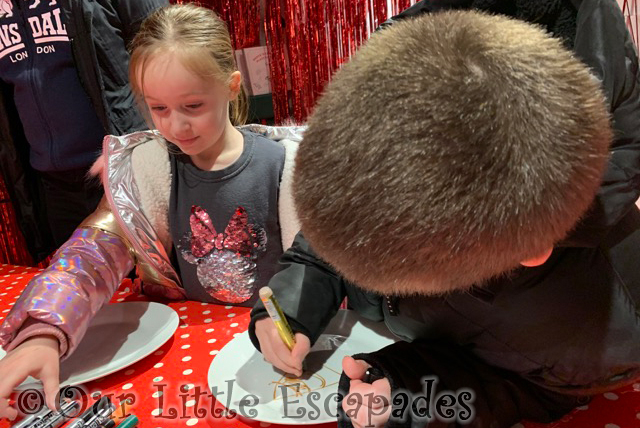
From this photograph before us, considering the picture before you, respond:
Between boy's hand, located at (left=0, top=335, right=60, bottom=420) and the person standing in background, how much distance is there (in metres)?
0.91

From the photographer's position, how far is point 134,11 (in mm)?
1482

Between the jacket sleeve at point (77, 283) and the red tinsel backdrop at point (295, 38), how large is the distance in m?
1.13

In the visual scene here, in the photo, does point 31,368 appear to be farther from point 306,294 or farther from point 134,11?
point 134,11

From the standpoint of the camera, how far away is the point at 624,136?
1.55 feet

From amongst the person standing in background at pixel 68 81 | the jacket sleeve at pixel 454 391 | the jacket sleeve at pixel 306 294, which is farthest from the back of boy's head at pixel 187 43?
the jacket sleeve at pixel 454 391

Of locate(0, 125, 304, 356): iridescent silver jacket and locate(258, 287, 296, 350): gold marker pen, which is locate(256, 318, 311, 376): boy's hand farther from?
locate(0, 125, 304, 356): iridescent silver jacket

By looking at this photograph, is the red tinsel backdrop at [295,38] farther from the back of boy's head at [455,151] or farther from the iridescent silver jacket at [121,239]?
the back of boy's head at [455,151]

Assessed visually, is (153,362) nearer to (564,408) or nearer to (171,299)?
(171,299)

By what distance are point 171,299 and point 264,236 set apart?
9.0 inches

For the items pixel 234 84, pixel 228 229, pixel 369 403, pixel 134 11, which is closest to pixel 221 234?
pixel 228 229

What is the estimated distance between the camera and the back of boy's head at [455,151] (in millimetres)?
357

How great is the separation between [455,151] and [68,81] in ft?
4.98

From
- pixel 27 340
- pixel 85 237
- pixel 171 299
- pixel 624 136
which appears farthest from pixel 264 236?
pixel 624 136

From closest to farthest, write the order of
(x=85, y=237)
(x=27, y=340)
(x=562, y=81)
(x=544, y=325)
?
(x=562, y=81) → (x=544, y=325) → (x=27, y=340) → (x=85, y=237)
